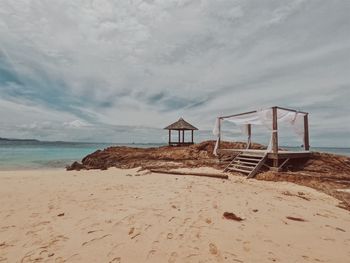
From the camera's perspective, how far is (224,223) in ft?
14.4

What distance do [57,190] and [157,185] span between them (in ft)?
11.2

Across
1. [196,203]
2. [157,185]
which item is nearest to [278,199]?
[196,203]

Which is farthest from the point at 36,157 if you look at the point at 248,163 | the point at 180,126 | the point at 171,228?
the point at 171,228

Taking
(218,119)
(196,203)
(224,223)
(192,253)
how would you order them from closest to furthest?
(192,253) < (224,223) < (196,203) < (218,119)

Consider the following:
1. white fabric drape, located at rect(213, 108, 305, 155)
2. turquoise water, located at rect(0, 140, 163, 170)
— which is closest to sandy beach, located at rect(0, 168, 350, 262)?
white fabric drape, located at rect(213, 108, 305, 155)

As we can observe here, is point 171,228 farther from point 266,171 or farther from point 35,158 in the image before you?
point 35,158

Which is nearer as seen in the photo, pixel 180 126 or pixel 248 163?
pixel 248 163

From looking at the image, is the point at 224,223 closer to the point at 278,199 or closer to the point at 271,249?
the point at 271,249

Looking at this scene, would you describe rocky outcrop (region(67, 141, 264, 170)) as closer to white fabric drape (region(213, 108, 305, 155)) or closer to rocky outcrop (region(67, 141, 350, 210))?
rocky outcrop (region(67, 141, 350, 210))

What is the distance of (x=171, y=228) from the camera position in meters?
4.11

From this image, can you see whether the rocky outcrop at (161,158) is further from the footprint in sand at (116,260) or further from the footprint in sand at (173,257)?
the footprint in sand at (116,260)

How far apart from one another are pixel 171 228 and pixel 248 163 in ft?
26.3

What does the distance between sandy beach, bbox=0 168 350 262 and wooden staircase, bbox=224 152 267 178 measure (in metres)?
3.30

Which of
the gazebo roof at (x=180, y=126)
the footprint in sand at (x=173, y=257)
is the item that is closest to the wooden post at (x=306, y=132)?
the footprint in sand at (x=173, y=257)
